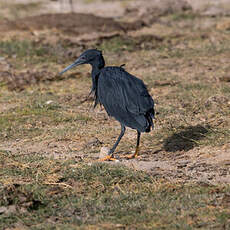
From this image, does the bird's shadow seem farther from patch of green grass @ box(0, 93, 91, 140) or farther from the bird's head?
patch of green grass @ box(0, 93, 91, 140)

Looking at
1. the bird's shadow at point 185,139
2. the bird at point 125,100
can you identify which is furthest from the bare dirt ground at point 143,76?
the bird at point 125,100

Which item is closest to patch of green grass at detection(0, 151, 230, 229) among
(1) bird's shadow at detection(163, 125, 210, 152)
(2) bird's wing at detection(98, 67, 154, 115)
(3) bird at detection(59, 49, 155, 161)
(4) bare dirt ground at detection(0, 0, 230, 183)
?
(4) bare dirt ground at detection(0, 0, 230, 183)

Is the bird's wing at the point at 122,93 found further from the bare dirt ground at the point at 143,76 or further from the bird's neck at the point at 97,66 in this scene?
the bare dirt ground at the point at 143,76

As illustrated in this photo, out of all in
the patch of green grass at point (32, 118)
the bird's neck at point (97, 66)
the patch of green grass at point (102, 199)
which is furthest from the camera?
the patch of green grass at point (32, 118)

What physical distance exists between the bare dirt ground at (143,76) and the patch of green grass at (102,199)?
0.44m

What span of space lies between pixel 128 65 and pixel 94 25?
4.37m

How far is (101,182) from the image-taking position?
5.87 meters

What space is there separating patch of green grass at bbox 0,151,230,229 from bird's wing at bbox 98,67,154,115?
2.71 ft

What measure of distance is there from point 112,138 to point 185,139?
102cm

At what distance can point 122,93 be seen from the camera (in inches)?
267

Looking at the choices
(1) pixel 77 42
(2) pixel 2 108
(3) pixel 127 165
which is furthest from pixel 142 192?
(1) pixel 77 42

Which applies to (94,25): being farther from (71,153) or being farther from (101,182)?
(101,182)

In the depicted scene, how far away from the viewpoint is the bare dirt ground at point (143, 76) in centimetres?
665

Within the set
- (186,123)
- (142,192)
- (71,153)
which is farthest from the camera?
(186,123)
